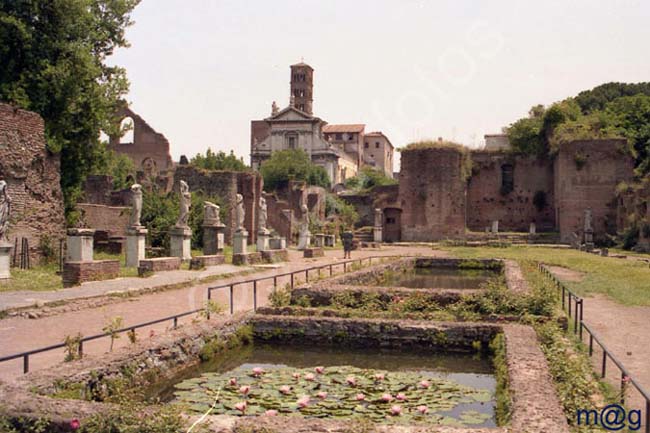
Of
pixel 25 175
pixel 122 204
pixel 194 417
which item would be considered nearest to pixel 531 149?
pixel 122 204

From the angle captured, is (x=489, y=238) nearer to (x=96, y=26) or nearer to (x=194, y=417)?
(x=96, y=26)

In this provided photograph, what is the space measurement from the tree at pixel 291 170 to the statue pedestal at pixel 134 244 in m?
45.0

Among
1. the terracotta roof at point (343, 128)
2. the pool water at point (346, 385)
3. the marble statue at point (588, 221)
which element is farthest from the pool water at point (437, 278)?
the terracotta roof at point (343, 128)

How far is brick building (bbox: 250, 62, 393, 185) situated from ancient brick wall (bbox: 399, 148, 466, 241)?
32.7m

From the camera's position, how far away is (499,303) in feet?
Result: 36.7

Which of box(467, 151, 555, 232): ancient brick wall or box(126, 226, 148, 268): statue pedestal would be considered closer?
box(126, 226, 148, 268): statue pedestal

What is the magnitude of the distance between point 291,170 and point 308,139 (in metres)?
16.0

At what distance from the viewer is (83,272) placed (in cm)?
1505

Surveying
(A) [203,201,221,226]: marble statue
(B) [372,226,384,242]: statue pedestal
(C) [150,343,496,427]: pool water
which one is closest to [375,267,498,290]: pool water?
(A) [203,201,221,226]: marble statue

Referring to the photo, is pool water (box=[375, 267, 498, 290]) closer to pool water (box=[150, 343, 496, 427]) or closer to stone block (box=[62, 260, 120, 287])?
stone block (box=[62, 260, 120, 287])

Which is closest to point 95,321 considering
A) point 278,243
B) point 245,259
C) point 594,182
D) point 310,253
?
point 245,259

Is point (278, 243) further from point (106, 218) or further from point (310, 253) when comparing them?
point (106, 218)

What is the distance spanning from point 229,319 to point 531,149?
41.3 metres

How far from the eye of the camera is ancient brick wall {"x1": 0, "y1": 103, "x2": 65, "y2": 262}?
58.2ft
